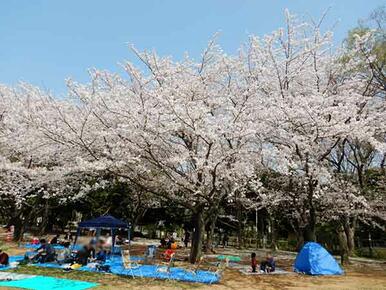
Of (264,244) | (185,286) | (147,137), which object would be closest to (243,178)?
(147,137)

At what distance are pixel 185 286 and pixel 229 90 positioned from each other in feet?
25.5

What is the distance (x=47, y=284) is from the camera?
29.9 ft

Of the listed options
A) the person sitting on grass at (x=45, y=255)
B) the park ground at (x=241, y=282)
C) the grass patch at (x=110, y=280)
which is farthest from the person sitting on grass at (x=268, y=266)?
the person sitting on grass at (x=45, y=255)

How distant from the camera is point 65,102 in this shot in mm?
14859

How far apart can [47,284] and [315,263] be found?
28.1ft

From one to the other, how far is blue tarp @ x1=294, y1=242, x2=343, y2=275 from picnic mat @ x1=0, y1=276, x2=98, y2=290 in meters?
7.28

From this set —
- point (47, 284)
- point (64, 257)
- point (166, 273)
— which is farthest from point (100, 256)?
point (47, 284)

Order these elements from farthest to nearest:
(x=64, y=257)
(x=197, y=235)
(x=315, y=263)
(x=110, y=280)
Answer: (x=197, y=235) → (x=64, y=257) → (x=315, y=263) → (x=110, y=280)

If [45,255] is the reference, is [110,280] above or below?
below

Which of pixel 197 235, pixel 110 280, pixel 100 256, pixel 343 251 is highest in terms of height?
pixel 197 235

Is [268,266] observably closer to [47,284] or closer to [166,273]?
[166,273]

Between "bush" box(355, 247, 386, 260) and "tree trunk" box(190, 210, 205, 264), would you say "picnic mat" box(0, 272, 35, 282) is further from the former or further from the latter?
"bush" box(355, 247, 386, 260)

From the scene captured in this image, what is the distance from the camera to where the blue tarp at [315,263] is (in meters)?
12.5

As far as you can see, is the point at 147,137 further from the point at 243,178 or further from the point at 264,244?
the point at 264,244
